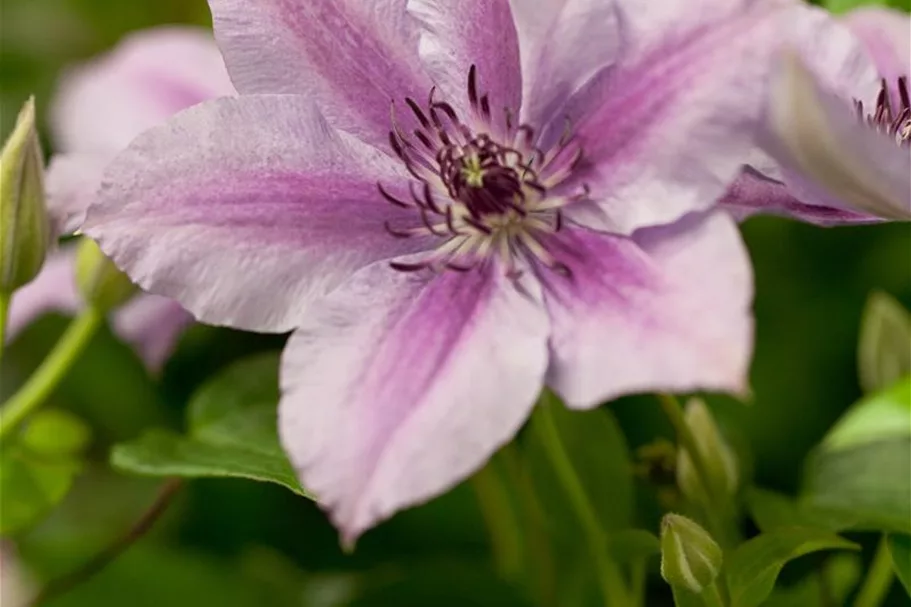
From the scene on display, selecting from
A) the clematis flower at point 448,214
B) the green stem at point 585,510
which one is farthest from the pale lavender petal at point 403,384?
the green stem at point 585,510

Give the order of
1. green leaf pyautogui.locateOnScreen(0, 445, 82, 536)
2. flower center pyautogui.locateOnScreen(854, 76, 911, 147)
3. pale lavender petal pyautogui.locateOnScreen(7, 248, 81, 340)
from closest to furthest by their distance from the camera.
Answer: flower center pyautogui.locateOnScreen(854, 76, 911, 147)
green leaf pyautogui.locateOnScreen(0, 445, 82, 536)
pale lavender petal pyautogui.locateOnScreen(7, 248, 81, 340)

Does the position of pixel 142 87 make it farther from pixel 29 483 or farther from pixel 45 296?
pixel 29 483

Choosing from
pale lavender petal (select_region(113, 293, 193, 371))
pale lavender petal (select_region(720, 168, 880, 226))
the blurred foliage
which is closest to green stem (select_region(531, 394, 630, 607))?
the blurred foliage

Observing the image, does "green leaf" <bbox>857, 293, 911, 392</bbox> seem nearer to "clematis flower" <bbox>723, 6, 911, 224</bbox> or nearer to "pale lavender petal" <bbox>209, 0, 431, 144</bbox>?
"clematis flower" <bbox>723, 6, 911, 224</bbox>

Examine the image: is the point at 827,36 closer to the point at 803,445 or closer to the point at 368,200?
the point at 368,200

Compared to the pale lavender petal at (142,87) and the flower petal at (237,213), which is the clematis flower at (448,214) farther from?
the pale lavender petal at (142,87)

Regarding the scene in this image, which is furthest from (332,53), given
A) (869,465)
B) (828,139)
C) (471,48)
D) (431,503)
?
(431,503)
